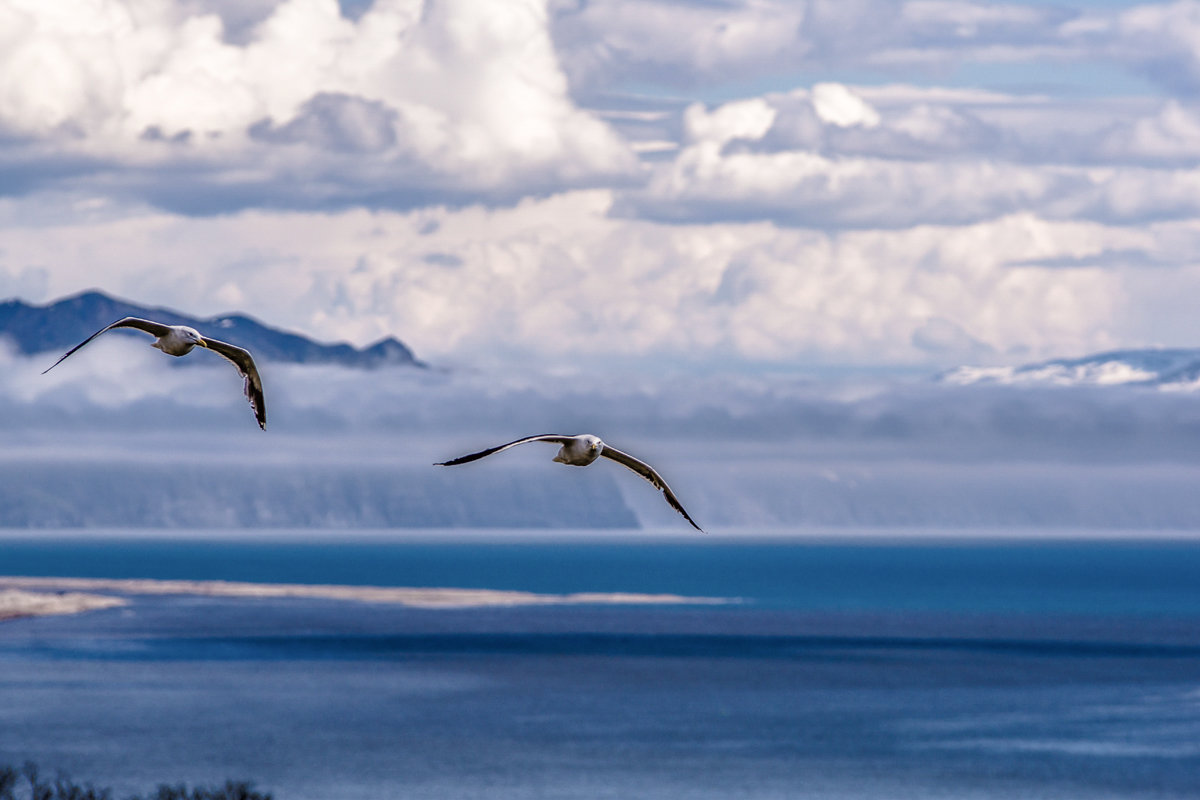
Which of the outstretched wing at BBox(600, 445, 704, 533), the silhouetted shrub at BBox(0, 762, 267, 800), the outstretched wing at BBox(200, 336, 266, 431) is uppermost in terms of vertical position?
the outstretched wing at BBox(200, 336, 266, 431)

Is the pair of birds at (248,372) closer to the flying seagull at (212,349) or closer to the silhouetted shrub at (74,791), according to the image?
the flying seagull at (212,349)

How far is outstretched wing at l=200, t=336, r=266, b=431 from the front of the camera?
1106 inches

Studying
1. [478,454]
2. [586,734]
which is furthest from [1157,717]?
[478,454]

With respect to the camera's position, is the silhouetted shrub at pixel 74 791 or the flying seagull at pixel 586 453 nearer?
the flying seagull at pixel 586 453

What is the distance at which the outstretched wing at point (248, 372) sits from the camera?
92.2 ft

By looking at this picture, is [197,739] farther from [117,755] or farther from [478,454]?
[478,454]

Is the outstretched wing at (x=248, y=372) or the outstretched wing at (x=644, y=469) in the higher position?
the outstretched wing at (x=248, y=372)

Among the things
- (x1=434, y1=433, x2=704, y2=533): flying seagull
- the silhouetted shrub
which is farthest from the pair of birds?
the silhouetted shrub

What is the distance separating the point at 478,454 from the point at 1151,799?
140m

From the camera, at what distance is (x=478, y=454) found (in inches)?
979

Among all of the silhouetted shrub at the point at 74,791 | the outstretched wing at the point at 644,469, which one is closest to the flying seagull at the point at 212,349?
the outstretched wing at the point at 644,469

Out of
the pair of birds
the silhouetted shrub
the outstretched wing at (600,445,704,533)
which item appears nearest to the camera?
the pair of birds

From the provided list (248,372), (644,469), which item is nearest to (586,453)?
(644,469)

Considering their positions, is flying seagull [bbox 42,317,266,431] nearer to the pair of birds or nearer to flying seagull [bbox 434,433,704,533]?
the pair of birds
